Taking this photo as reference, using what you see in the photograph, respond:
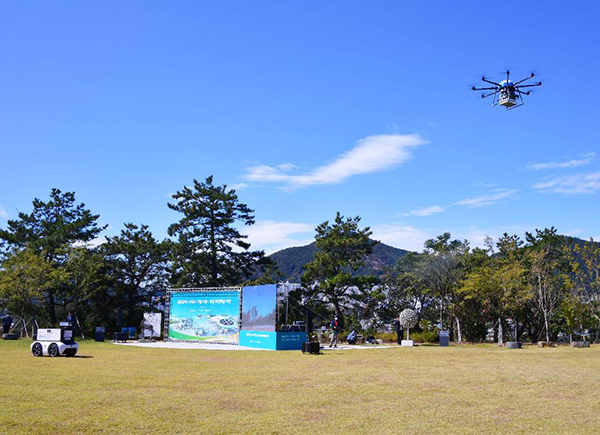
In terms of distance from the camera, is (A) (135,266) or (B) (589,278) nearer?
(B) (589,278)

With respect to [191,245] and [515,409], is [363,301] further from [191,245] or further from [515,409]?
[515,409]

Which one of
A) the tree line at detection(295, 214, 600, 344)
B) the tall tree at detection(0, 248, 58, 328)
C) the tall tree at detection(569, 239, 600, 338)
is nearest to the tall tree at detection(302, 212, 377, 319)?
the tree line at detection(295, 214, 600, 344)

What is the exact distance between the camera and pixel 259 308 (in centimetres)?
3131

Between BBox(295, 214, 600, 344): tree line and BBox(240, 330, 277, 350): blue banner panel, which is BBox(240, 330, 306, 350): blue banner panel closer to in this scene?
BBox(240, 330, 277, 350): blue banner panel

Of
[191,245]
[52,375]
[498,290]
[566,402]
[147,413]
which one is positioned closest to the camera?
[147,413]

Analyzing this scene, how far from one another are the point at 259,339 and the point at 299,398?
19480mm

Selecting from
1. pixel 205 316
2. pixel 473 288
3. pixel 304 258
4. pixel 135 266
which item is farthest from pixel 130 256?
pixel 304 258

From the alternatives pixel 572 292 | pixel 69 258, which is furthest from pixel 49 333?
pixel 572 292

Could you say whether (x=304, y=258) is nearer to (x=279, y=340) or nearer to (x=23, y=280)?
(x=23, y=280)

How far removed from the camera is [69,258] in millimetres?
43469

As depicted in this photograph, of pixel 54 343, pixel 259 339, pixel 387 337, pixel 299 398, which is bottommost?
pixel 387 337

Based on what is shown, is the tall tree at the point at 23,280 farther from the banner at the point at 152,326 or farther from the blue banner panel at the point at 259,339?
the blue banner panel at the point at 259,339

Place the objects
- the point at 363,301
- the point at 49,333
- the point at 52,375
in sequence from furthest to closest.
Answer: the point at 363,301
the point at 49,333
the point at 52,375

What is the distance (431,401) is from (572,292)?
2855cm
